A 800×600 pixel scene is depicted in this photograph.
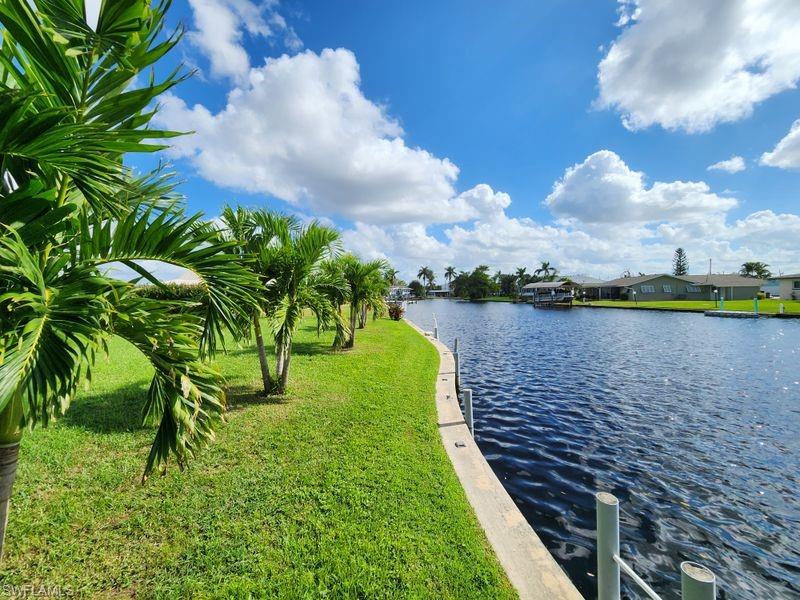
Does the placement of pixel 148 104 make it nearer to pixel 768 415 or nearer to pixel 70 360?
pixel 70 360

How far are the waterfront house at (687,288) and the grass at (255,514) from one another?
60.3 metres

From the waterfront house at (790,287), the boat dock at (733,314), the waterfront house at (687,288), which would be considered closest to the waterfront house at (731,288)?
the waterfront house at (687,288)

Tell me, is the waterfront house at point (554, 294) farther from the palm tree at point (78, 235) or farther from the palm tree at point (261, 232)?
the palm tree at point (78, 235)

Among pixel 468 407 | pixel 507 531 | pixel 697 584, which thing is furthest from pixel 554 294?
pixel 697 584

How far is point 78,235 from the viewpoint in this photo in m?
2.42

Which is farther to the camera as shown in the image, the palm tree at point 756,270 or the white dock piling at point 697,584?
the palm tree at point 756,270

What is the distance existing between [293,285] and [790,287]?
64.6 meters

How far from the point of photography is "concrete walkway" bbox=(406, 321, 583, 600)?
2986 millimetres

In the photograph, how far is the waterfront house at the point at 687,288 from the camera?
2074 inches

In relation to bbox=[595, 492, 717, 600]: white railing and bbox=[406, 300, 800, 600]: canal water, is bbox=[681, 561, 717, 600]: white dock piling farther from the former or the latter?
bbox=[406, 300, 800, 600]: canal water

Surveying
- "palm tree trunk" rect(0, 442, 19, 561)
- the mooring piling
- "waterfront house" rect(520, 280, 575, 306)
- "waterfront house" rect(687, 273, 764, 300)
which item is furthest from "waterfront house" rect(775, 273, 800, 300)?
"palm tree trunk" rect(0, 442, 19, 561)

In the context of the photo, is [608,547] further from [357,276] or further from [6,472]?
[357,276]

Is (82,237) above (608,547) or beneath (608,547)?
above

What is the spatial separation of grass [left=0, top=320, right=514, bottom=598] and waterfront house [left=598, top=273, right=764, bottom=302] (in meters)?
60.3
